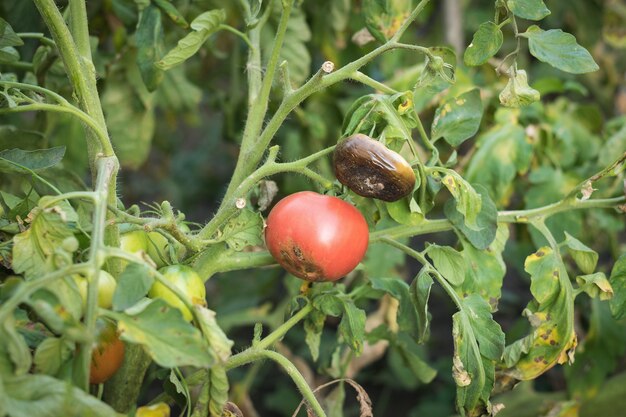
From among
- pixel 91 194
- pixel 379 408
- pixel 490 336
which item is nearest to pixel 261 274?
pixel 379 408

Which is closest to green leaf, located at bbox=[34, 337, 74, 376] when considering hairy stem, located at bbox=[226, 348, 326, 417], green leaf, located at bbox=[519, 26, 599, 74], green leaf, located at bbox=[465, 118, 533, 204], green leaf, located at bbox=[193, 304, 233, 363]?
green leaf, located at bbox=[193, 304, 233, 363]

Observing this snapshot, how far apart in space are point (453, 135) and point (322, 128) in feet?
2.16

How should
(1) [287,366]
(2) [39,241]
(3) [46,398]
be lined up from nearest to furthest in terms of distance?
(3) [46,398]
(2) [39,241]
(1) [287,366]

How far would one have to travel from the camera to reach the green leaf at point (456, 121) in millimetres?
931

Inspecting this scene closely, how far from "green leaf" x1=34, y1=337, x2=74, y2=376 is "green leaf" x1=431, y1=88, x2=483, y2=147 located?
1.67 feet

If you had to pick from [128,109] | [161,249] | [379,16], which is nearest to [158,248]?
[161,249]

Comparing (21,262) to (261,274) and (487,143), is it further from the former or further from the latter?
(261,274)

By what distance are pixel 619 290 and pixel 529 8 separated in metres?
0.35

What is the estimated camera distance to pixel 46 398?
585 mm

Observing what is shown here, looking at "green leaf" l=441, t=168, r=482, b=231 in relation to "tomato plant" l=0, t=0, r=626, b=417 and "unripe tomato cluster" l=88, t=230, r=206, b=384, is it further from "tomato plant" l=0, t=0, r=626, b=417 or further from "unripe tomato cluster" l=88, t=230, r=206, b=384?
"unripe tomato cluster" l=88, t=230, r=206, b=384

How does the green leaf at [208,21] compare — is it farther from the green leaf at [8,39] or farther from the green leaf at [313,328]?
the green leaf at [313,328]

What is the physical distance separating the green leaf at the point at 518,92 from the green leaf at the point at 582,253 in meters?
0.20

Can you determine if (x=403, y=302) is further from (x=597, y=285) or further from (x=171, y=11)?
(x=171, y=11)

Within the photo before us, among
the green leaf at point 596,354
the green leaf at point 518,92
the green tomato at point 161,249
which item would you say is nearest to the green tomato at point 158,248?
the green tomato at point 161,249
